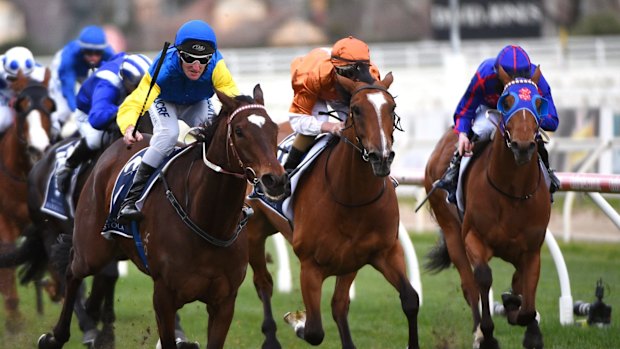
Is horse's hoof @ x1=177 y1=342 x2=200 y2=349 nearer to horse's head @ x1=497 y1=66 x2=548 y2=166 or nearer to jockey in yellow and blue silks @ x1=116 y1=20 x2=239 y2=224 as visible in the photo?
jockey in yellow and blue silks @ x1=116 y1=20 x2=239 y2=224

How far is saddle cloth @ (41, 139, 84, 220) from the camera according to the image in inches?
332

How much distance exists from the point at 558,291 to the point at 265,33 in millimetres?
39354

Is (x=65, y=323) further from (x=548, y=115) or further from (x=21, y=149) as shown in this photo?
(x=548, y=115)

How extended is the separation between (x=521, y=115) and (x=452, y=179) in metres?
1.19

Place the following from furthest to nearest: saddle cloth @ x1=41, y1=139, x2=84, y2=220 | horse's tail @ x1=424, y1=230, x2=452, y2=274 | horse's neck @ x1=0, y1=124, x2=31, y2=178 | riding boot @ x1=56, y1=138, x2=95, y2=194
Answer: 1. horse's neck @ x1=0, y1=124, x2=31, y2=178
2. horse's tail @ x1=424, y1=230, x2=452, y2=274
3. saddle cloth @ x1=41, y1=139, x2=84, y2=220
4. riding boot @ x1=56, y1=138, x2=95, y2=194

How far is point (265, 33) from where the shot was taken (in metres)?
48.8

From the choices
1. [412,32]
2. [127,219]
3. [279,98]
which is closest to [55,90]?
[127,219]

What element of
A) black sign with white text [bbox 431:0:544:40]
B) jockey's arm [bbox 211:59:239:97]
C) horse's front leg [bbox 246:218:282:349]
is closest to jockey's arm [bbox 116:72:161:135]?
jockey's arm [bbox 211:59:239:97]

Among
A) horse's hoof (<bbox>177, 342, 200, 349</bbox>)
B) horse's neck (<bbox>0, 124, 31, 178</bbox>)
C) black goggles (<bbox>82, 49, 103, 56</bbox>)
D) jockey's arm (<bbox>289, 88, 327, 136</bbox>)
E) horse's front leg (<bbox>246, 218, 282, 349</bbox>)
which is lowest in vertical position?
horse's front leg (<bbox>246, 218, 282, 349</bbox>)

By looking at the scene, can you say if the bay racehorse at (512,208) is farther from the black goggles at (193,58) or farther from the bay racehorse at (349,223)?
the black goggles at (193,58)

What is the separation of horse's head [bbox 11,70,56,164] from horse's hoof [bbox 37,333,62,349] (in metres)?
2.38


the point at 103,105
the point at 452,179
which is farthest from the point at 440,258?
the point at 103,105

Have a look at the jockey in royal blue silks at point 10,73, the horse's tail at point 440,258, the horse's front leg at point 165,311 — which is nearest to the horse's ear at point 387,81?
the horse's front leg at point 165,311

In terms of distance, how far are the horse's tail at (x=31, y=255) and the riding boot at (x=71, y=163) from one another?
705mm
